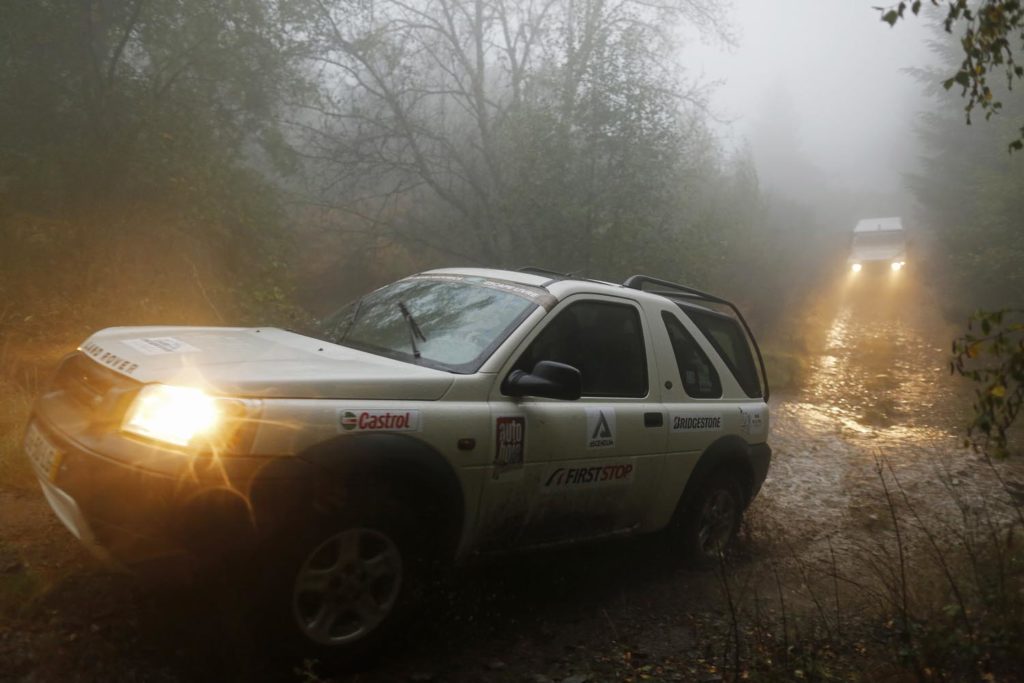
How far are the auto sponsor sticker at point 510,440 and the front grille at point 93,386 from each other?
1.58 meters

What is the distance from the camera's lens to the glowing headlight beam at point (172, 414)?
307 centimetres

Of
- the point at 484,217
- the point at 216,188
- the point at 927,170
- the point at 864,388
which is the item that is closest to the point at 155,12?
the point at 216,188

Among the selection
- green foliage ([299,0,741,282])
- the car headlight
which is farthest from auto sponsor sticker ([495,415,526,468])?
green foliage ([299,0,741,282])

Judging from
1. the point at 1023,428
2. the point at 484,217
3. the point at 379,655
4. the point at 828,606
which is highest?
the point at 484,217

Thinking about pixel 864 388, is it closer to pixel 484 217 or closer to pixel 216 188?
pixel 484 217

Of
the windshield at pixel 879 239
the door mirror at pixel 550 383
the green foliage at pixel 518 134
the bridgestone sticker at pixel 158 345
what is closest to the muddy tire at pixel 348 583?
the door mirror at pixel 550 383

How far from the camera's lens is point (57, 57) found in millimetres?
10164

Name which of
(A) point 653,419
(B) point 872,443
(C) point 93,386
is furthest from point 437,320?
(B) point 872,443

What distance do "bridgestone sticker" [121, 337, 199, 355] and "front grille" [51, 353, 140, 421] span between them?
186mm

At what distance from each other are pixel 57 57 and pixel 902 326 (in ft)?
68.0

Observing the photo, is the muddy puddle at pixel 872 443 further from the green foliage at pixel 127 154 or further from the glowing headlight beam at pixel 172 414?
the green foliage at pixel 127 154

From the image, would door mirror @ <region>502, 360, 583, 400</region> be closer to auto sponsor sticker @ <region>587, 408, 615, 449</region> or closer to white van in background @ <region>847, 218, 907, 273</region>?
auto sponsor sticker @ <region>587, 408, 615, 449</region>

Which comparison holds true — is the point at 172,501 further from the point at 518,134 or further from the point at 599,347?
the point at 518,134

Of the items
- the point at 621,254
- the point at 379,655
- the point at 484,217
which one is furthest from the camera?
the point at 484,217
